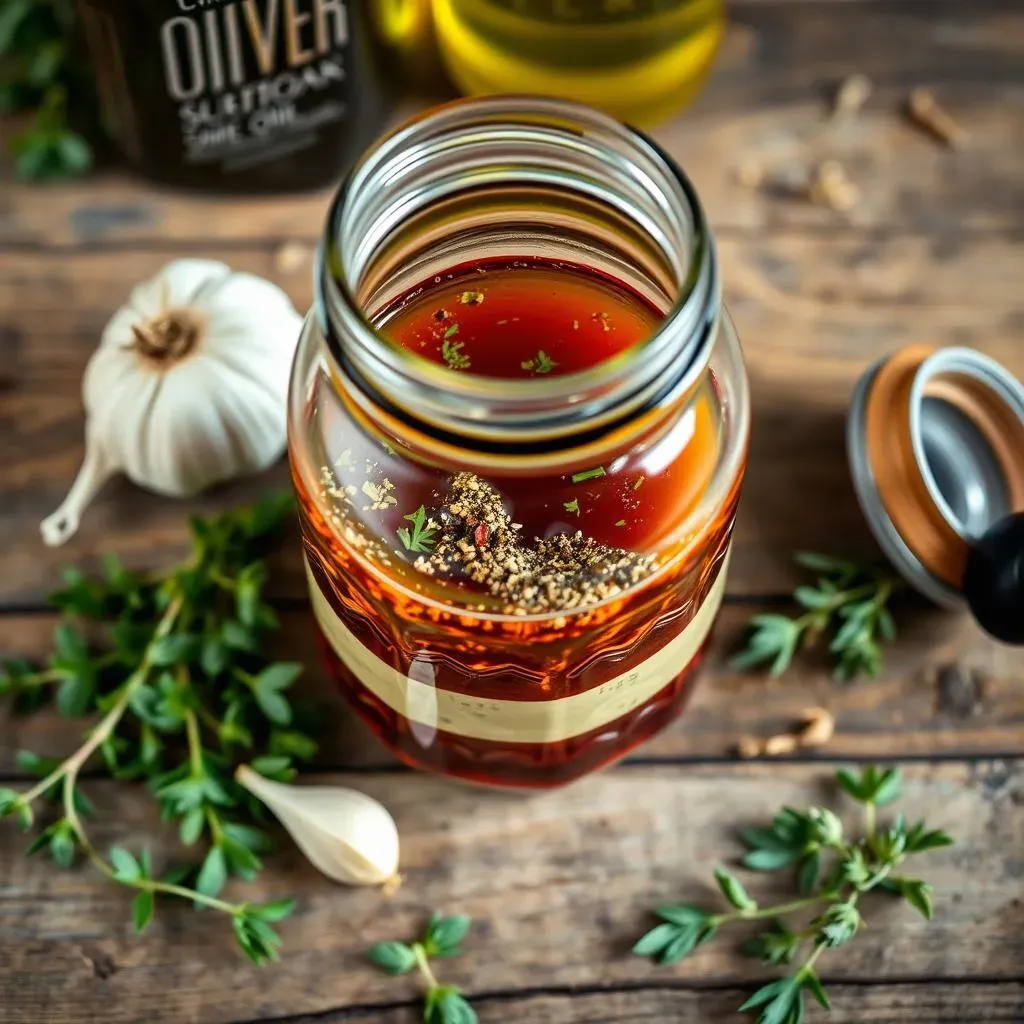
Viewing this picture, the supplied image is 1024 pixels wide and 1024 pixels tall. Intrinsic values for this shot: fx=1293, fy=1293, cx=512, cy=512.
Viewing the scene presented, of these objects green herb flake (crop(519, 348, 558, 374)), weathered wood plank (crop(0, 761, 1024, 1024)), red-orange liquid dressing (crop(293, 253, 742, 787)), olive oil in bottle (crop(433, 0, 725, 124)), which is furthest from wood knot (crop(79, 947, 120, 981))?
olive oil in bottle (crop(433, 0, 725, 124))

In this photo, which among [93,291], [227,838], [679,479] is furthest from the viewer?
[93,291]

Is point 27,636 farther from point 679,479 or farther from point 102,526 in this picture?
point 679,479

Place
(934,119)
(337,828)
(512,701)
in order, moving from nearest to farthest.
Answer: (512,701) → (337,828) → (934,119)

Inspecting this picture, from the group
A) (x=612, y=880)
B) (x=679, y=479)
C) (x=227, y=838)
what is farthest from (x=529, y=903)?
(x=679, y=479)

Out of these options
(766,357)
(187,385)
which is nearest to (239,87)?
(187,385)

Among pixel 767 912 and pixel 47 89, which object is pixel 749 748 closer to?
pixel 767 912

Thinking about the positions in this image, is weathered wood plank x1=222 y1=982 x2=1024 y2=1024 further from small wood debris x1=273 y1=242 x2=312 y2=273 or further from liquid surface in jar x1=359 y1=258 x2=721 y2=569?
small wood debris x1=273 y1=242 x2=312 y2=273
